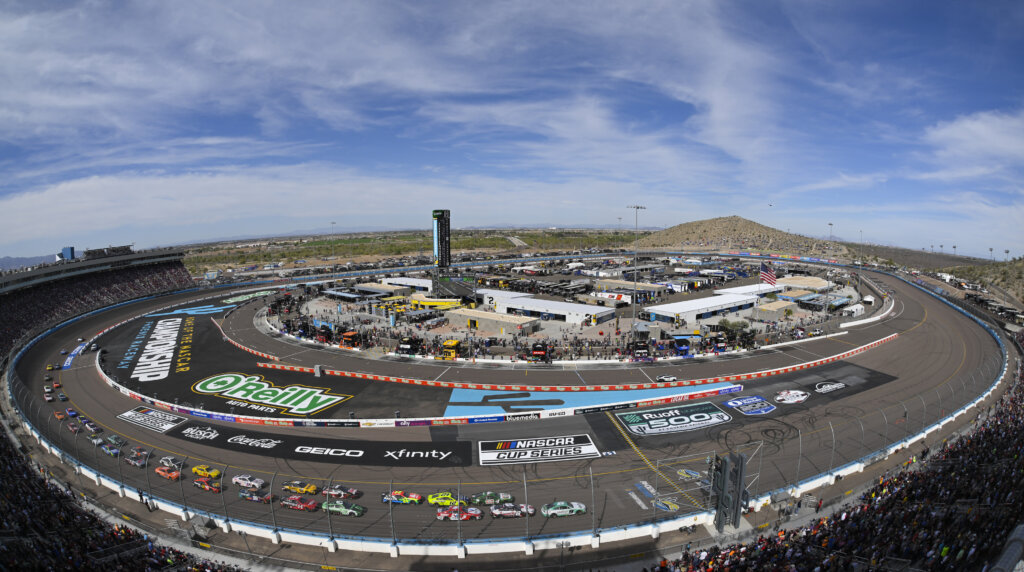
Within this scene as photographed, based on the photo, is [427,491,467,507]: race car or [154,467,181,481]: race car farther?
[154,467,181,481]: race car

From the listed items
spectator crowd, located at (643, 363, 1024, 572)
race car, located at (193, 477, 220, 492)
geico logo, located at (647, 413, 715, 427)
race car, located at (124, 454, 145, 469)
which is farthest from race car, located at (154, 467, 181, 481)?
geico logo, located at (647, 413, 715, 427)

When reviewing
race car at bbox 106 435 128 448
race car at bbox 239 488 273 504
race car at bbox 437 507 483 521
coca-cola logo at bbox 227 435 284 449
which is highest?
race car at bbox 437 507 483 521

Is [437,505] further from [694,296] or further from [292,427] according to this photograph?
[694,296]

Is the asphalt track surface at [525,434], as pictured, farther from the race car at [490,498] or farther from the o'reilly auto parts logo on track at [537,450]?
the race car at [490,498]

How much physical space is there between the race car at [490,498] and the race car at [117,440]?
21.2m

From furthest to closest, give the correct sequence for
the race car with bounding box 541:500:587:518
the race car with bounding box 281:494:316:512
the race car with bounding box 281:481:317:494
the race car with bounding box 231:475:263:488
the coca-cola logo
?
the coca-cola logo < the race car with bounding box 231:475:263:488 < the race car with bounding box 281:481:317:494 < the race car with bounding box 281:494:316:512 < the race car with bounding box 541:500:587:518

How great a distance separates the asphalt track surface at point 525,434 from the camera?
19.1 m

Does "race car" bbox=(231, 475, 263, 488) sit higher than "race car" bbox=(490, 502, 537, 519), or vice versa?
"race car" bbox=(490, 502, 537, 519)

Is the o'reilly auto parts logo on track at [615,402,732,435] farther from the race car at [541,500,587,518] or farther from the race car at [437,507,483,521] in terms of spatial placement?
the race car at [437,507,483,521]

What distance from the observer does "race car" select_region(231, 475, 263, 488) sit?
20.5 meters

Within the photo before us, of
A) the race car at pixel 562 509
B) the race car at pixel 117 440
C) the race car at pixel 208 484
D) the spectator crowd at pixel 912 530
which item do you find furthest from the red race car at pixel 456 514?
the race car at pixel 117 440

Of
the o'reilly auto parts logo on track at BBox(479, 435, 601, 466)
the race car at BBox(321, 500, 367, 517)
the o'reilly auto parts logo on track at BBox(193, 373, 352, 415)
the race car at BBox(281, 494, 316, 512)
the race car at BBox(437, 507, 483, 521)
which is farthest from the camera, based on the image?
the o'reilly auto parts logo on track at BBox(193, 373, 352, 415)

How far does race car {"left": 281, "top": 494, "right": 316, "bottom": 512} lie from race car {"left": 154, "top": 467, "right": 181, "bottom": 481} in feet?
21.2

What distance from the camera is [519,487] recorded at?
20422 millimetres
